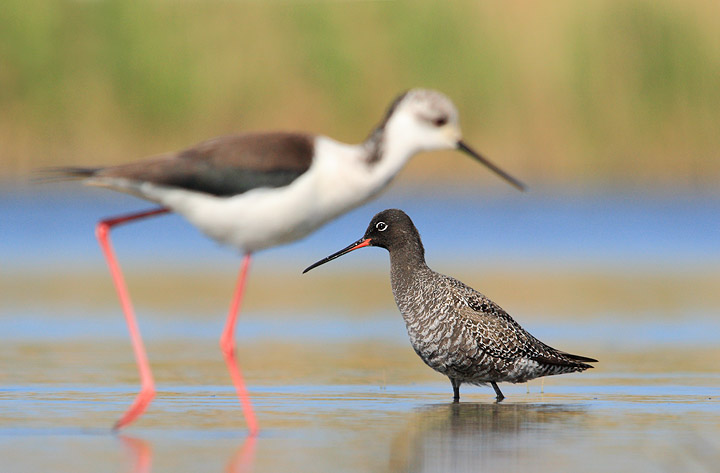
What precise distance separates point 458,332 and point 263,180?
1784 millimetres

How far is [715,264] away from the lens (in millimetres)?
16312

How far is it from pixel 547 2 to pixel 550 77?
1865 mm

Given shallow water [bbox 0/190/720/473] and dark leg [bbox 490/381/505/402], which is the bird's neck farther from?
dark leg [bbox 490/381/505/402]

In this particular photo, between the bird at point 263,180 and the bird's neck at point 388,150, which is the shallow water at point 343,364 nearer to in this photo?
the bird at point 263,180

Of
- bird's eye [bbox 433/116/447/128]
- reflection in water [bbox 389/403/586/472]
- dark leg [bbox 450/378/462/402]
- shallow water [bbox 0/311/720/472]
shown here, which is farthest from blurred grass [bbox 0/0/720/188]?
reflection in water [bbox 389/403/586/472]

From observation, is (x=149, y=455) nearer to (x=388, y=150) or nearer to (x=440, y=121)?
(x=388, y=150)

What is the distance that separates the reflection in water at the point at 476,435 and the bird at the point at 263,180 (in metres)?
0.99

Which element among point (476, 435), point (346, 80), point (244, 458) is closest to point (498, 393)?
point (476, 435)

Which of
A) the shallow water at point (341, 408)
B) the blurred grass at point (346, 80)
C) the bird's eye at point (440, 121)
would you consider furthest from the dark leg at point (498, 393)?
the blurred grass at point (346, 80)

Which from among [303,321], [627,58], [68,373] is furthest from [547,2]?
[68,373]

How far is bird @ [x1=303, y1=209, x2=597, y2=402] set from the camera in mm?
8617

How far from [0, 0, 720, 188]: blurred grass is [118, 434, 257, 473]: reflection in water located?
51.3ft

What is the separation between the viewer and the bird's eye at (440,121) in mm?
7957

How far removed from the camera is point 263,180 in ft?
24.9
